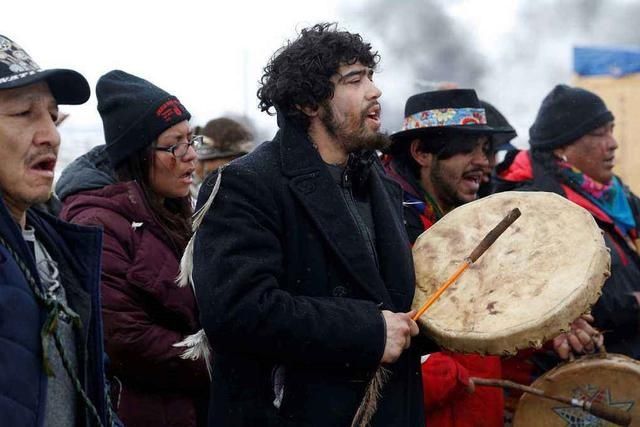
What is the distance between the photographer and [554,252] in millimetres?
2568

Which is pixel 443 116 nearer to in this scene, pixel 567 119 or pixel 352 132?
pixel 567 119

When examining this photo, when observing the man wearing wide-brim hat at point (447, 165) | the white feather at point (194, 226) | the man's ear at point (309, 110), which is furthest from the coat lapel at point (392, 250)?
the man wearing wide-brim hat at point (447, 165)

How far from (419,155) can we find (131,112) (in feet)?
4.19

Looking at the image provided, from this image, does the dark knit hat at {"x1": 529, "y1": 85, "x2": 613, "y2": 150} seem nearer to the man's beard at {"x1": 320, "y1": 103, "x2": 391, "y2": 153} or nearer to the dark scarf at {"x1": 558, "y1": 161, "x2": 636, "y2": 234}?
the dark scarf at {"x1": 558, "y1": 161, "x2": 636, "y2": 234}

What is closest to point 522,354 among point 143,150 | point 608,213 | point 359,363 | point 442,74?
point 608,213

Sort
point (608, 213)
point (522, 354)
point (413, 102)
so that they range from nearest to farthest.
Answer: point (522, 354), point (413, 102), point (608, 213)

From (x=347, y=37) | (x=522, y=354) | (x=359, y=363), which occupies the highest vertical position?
(x=347, y=37)

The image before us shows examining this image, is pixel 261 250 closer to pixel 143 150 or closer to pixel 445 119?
pixel 143 150

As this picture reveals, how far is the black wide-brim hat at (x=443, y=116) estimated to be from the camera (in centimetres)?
369

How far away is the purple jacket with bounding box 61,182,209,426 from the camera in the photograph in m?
2.94

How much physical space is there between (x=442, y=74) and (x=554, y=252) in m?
24.5

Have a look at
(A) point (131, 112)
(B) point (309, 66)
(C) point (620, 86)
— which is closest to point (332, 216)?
(B) point (309, 66)

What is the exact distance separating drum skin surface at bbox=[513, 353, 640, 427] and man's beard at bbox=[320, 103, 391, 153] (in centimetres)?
127

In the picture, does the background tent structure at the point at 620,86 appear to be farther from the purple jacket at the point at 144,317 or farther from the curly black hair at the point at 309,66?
the purple jacket at the point at 144,317
